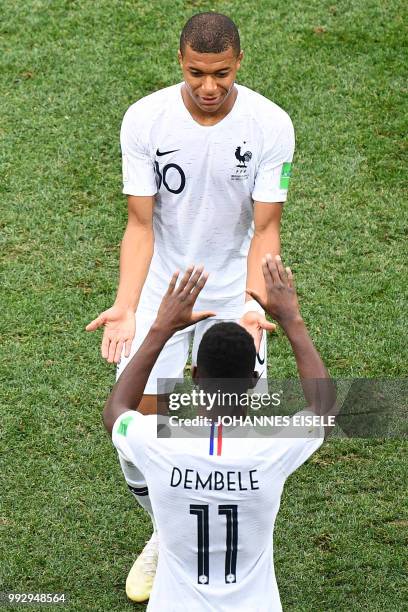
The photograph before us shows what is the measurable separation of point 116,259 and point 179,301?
4.30 metres

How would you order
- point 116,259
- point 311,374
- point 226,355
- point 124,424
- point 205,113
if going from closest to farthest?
point 226,355
point 124,424
point 311,374
point 205,113
point 116,259

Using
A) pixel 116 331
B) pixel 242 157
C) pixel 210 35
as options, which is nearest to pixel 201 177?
pixel 242 157

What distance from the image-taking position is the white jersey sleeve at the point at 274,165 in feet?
20.6

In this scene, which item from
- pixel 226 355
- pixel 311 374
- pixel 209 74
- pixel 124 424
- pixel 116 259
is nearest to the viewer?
pixel 226 355

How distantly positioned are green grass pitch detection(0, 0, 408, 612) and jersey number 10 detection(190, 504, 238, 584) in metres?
1.97

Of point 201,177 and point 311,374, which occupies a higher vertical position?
point 201,177

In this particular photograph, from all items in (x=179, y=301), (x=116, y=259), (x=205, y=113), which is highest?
(x=205, y=113)

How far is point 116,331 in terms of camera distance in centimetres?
581

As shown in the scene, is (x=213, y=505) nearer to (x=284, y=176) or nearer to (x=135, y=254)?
(x=135, y=254)

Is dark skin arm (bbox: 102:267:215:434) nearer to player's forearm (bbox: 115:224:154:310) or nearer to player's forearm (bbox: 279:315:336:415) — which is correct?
player's forearm (bbox: 279:315:336:415)

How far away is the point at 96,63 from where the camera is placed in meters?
10.8

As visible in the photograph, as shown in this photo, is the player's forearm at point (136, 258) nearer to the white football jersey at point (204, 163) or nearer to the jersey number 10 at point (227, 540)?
the white football jersey at point (204, 163)

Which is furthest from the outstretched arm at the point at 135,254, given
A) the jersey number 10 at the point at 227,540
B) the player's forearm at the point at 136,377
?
the jersey number 10 at the point at 227,540

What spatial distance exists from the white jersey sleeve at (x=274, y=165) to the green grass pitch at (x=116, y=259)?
6.70 feet
